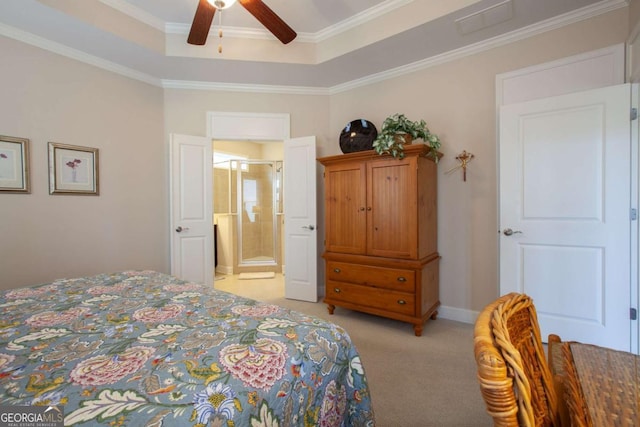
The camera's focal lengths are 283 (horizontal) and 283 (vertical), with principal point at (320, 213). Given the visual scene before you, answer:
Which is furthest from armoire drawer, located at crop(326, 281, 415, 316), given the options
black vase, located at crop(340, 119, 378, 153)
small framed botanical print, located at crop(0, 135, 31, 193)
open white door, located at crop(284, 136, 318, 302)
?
small framed botanical print, located at crop(0, 135, 31, 193)

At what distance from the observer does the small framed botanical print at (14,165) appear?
2381mm

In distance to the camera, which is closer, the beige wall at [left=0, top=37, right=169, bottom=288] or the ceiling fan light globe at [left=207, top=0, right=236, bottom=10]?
the ceiling fan light globe at [left=207, top=0, right=236, bottom=10]

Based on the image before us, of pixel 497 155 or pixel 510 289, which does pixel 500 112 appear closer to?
pixel 497 155

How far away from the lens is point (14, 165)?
244cm

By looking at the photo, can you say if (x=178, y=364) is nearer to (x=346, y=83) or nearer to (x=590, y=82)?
(x=590, y=82)

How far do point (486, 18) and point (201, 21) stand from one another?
7.51 ft

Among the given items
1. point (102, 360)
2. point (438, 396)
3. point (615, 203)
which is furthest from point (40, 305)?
point (615, 203)

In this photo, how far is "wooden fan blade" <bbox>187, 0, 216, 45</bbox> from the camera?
75.5 inches

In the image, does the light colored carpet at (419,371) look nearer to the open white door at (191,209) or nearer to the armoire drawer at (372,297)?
the armoire drawer at (372,297)

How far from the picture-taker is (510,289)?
245 cm

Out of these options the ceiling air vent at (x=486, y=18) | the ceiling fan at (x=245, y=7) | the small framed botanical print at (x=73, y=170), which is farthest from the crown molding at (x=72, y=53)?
the ceiling air vent at (x=486, y=18)

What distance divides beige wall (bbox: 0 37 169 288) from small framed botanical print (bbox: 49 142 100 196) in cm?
5

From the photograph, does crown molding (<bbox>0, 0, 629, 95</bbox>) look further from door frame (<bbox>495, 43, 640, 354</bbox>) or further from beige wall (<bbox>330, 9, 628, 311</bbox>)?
door frame (<bbox>495, 43, 640, 354</bbox>)

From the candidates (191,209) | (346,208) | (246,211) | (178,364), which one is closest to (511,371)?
(178,364)
